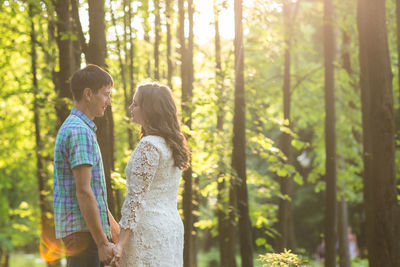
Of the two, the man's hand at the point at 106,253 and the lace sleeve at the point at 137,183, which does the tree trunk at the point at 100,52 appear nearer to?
the lace sleeve at the point at 137,183

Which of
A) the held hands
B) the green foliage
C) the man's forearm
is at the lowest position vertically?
the green foliage

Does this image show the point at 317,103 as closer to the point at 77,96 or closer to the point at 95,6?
the point at 95,6

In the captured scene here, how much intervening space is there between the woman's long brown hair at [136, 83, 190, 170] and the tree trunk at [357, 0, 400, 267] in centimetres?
445

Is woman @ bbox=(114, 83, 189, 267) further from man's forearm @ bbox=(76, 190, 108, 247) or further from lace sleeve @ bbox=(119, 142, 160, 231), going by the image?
man's forearm @ bbox=(76, 190, 108, 247)

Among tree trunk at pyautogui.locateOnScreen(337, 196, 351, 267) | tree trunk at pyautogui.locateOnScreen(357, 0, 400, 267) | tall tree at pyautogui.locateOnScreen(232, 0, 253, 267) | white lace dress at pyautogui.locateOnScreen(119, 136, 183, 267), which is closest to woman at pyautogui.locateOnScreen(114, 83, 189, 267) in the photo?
white lace dress at pyautogui.locateOnScreen(119, 136, 183, 267)

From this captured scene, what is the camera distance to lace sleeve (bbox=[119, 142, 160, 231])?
12.3 ft

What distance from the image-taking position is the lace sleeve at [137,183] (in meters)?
3.75

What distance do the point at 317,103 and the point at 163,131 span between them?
14053mm

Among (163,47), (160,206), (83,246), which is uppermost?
(163,47)

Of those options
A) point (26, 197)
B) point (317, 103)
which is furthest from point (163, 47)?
point (26, 197)

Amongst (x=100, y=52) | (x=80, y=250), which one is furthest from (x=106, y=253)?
(x=100, y=52)

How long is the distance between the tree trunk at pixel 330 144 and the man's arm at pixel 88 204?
360 inches

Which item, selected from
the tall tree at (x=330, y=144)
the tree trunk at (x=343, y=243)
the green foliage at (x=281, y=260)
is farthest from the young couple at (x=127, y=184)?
the tree trunk at (x=343, y=243)

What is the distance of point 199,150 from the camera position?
978 cm
